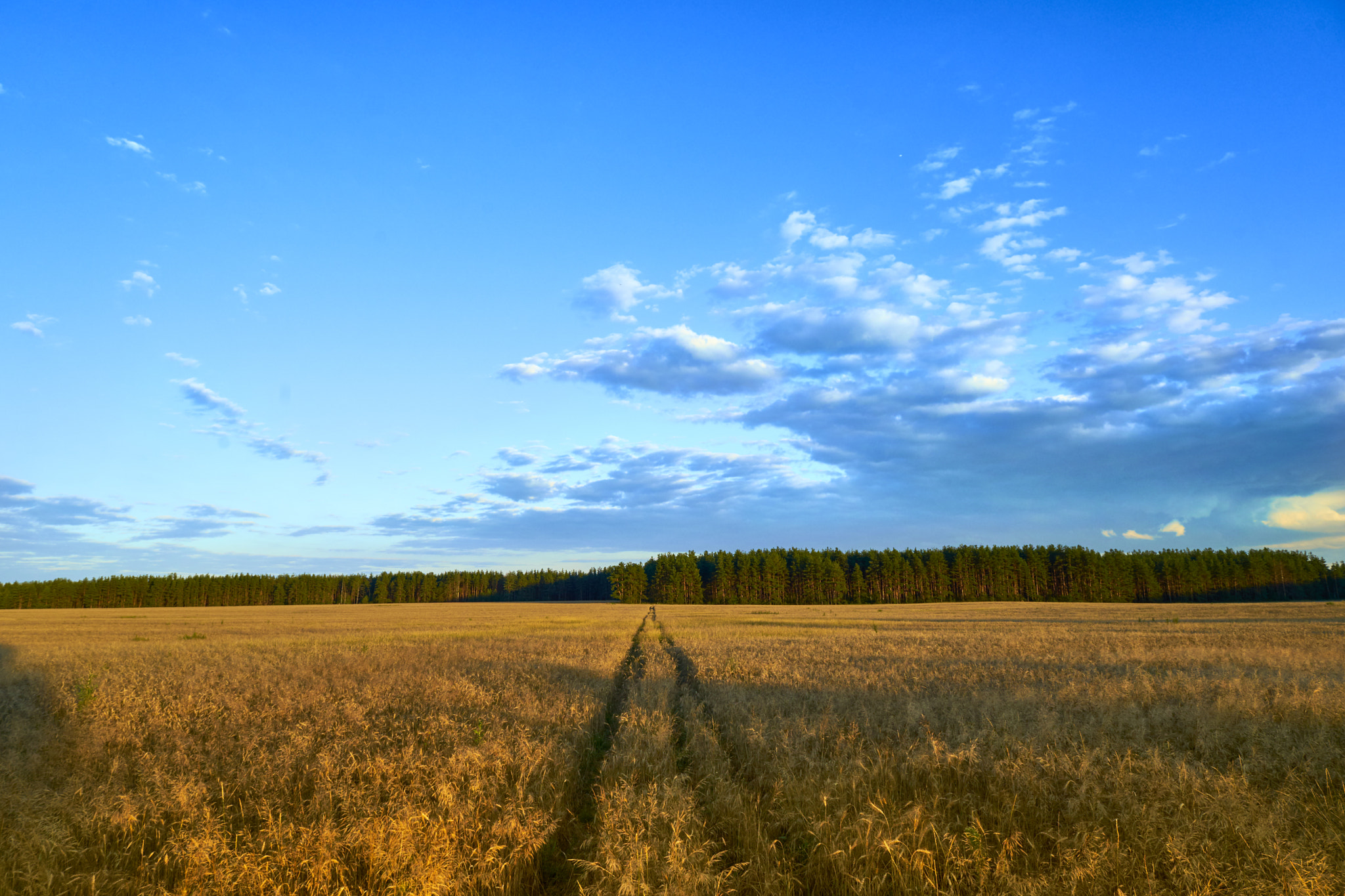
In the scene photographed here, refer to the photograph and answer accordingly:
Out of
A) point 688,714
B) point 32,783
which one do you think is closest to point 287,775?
point 32,783

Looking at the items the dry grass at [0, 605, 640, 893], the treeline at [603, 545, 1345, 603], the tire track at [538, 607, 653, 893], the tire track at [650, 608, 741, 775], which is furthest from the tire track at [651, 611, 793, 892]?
the treeline at [603, 545, 1345, 603]

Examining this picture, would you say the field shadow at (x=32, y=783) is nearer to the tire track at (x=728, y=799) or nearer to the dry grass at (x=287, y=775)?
the dry grass at (x=287, y=775)

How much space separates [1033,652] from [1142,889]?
18.8 metres

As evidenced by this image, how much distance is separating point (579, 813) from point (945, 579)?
448 feet

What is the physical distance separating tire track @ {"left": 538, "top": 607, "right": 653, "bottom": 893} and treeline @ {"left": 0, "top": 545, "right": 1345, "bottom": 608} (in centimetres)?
12280

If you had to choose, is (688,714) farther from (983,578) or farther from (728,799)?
(983,578)

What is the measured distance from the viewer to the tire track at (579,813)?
6.23 m

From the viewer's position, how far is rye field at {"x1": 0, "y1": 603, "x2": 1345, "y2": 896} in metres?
5.59

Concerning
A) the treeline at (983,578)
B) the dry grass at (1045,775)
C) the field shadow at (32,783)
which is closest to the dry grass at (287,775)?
the field shadow at (32,783)

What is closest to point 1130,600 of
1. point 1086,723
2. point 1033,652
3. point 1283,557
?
point 1283,557

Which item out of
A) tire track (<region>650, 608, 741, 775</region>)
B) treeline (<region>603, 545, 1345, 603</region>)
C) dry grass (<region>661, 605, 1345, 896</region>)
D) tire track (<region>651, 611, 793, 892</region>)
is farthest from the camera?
treeline (<region>603, 545, 1345, 603</region>)

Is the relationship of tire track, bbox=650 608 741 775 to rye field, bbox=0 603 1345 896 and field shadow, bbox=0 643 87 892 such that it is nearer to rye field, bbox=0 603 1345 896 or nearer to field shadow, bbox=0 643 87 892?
rye field, bbox=0 603 1345 896

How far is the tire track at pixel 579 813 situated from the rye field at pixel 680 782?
0.15 feet

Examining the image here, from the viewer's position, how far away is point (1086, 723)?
396 inches
